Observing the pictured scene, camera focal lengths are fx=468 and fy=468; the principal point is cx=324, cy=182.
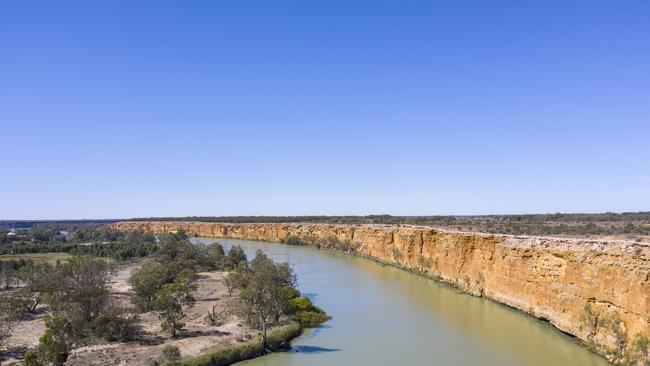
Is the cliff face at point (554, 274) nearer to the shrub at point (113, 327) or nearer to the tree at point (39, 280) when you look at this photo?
the shrub at point (113, 327)

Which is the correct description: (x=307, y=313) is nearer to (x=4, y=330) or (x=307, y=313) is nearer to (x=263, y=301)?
(x=263, y=301)

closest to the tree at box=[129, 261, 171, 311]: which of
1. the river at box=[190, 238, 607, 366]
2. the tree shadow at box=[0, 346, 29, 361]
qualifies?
the tree shadow at box=[0, 346, 29, 361]

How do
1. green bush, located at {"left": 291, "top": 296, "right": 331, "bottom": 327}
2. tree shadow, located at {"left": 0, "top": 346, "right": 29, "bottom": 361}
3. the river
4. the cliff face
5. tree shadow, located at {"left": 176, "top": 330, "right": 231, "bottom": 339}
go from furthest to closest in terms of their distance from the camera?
green bush, located at {"left": 291, "top": 296, "right": 331, "bottom": 327} → tree shadow, located at {"left": 176, "top": 330, "right": 231, "bottom": 339} → the river → the cliff face → tree shadow, located at {"left": 0, "top": 346, "right": 29, "bottom": 361}

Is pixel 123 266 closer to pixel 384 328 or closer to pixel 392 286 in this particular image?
pixel 392 286

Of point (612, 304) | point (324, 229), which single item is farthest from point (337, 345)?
point (324, 229)

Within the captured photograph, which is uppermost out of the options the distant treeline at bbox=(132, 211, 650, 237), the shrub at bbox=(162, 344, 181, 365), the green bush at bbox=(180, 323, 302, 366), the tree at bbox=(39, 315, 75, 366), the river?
the distant treeline at bbox=(132, 211, 650, 237)

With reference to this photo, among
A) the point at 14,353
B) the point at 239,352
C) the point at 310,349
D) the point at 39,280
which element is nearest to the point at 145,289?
the point at 14,353

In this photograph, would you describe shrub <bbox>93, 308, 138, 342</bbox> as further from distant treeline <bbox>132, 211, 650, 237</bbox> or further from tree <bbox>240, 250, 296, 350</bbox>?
distant treeline <bbox>132, 211, 650, 237</bbox>
